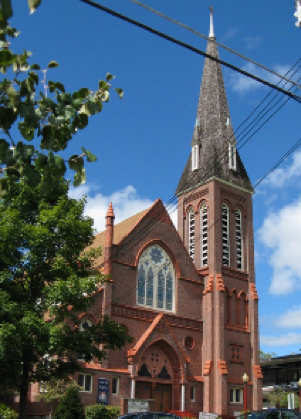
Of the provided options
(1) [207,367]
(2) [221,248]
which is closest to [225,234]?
(2) [221,248]

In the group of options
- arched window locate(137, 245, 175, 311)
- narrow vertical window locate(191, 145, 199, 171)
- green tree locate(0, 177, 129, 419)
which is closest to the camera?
Result: green tree locate(0, 177, 129, 419)

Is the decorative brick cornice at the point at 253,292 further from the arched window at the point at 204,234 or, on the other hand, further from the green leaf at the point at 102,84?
the green leaf at the point at 102,84

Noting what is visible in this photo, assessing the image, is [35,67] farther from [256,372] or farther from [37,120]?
[256,372]

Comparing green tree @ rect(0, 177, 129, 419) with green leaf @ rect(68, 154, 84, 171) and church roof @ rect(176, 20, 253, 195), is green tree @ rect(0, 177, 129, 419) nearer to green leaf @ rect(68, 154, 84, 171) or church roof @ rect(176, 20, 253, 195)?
green leaf @ rect(68, 154, 84, 171)

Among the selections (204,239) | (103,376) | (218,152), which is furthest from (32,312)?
(218,152)

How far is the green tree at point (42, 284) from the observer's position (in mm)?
17641

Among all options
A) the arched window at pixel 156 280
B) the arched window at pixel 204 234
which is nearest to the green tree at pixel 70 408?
the arched window at pixel 156 280

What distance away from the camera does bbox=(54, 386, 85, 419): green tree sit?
894 inches

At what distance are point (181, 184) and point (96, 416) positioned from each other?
24.1 m

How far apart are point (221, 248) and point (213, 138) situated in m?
10.1

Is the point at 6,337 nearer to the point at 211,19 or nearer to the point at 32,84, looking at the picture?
the point at 32,84

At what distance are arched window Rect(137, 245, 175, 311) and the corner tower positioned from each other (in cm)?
298

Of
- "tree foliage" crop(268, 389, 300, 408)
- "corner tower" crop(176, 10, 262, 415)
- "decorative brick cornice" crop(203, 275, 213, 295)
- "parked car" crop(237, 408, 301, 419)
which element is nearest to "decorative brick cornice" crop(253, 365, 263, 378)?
"corner tower" crop(176, 10, 262, 415)

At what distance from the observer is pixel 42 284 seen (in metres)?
19.4
